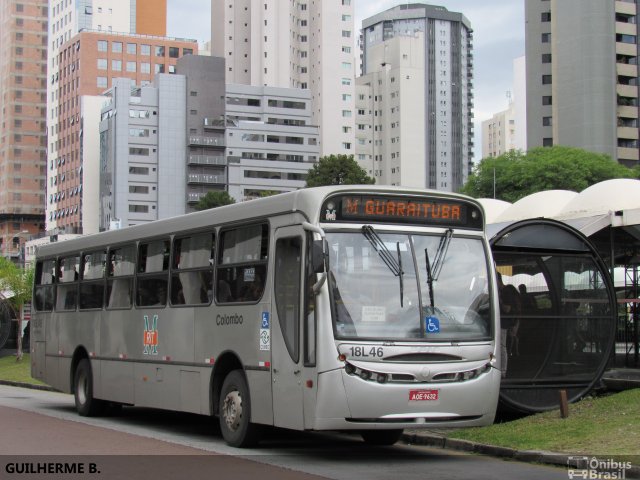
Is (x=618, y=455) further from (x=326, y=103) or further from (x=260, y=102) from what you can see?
(x=326, y=103)

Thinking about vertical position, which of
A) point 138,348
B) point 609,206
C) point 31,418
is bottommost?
point 31,418

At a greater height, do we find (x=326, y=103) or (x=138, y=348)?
(x=326, y=103)

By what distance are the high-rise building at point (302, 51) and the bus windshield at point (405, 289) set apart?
14224 centimetres

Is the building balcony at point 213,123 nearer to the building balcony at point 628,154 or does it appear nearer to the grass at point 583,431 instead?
the building balcony at point 628,154

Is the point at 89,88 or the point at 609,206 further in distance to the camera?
the point at 89,88

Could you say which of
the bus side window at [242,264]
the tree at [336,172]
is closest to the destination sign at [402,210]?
the bus side window at [242,264]

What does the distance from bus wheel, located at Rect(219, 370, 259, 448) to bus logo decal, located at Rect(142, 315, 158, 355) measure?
8.34ft

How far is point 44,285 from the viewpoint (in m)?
21.8

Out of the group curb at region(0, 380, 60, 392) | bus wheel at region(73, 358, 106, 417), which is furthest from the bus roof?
curb at region(0, 380, 60, 392)

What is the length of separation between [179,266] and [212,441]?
8.83 ft

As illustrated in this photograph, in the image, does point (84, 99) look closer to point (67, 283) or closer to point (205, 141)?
point (205, 141)

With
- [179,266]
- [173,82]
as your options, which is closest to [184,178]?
[173,82]

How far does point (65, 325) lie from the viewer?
2039 cm

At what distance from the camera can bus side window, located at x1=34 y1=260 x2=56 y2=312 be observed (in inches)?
840
